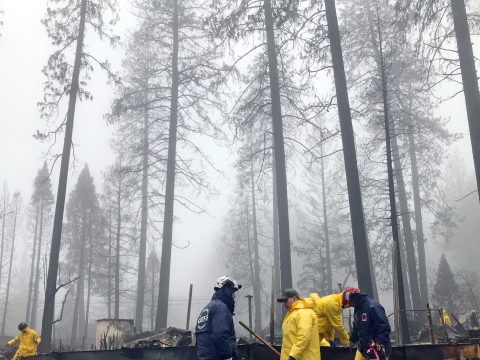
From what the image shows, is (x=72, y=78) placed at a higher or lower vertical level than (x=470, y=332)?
higher

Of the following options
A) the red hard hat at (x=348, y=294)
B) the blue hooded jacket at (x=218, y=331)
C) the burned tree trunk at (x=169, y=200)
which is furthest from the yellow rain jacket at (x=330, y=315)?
the burned tree trunk at (x=169, y=200)

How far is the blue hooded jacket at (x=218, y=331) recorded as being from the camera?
5535 mm

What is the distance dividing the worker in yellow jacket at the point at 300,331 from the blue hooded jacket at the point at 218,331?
83 centimetres

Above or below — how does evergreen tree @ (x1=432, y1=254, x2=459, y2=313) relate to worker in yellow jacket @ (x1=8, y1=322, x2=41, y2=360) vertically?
above

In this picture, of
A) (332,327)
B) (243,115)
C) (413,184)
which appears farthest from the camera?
(413,184)

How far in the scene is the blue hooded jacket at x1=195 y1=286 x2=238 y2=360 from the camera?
5535mm

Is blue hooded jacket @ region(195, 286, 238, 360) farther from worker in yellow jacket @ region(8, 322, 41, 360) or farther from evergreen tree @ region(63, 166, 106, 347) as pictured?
evergreen tree @ region(63, 166, 106, 347)

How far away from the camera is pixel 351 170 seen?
1280 cm

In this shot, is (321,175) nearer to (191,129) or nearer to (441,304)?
(441,304)

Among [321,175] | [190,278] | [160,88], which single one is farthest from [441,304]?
[190,278]

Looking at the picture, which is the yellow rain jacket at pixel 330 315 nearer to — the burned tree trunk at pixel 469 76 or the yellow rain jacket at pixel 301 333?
the yellow rain jacket at pixel 301 333

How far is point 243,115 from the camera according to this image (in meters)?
17.4

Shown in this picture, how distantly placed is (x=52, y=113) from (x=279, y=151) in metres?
8.63

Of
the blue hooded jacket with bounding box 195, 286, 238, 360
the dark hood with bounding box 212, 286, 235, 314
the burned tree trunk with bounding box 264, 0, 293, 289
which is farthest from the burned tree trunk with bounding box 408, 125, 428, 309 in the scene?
the blue hooded jacket with bounding box 195, 286, 238, 360
